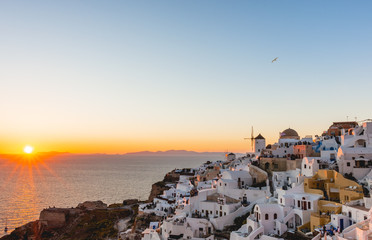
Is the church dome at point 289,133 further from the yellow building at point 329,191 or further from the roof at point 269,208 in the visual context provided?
the roof at point 269,208

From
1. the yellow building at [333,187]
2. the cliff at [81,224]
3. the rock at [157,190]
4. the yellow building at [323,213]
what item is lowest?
the cliff at [81,224]

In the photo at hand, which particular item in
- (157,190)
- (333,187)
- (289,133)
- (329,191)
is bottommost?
(157,190)

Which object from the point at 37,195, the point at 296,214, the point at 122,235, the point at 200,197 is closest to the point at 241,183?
the point at 200,197

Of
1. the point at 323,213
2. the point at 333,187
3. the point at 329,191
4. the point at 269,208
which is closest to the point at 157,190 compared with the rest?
the point at 269,208

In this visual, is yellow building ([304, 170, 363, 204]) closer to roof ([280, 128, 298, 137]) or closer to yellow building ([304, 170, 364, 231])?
yellow building ([304, 170, 364, 231])

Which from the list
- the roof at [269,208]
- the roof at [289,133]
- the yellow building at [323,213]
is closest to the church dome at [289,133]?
the roof at [289,133]

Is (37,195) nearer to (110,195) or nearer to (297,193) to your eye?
(110,195)

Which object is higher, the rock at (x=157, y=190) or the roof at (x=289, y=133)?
the roof at (x=289, y=133)

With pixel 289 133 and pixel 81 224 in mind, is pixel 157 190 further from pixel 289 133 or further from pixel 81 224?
pixel 289 133

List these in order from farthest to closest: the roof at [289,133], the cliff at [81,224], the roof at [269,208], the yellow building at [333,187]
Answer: the roof at [289,133] → the cliff at [81,224] → the roof at [269,208] → the yellow building at [333,187]

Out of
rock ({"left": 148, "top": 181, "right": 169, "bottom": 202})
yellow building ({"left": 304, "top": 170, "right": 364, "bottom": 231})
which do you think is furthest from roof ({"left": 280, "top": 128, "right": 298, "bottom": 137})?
rock ({"left": 148, "top": 181, "right": 169, "bottom": 202})

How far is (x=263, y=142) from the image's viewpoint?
57375 millimetres

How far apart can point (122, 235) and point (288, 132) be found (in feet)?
107

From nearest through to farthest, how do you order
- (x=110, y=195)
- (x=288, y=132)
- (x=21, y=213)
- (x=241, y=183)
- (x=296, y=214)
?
(x=296, y=214) < (x=241, y=183) < (x=288, y=132) < (x=21, y=213) < (x=110, y=195)
